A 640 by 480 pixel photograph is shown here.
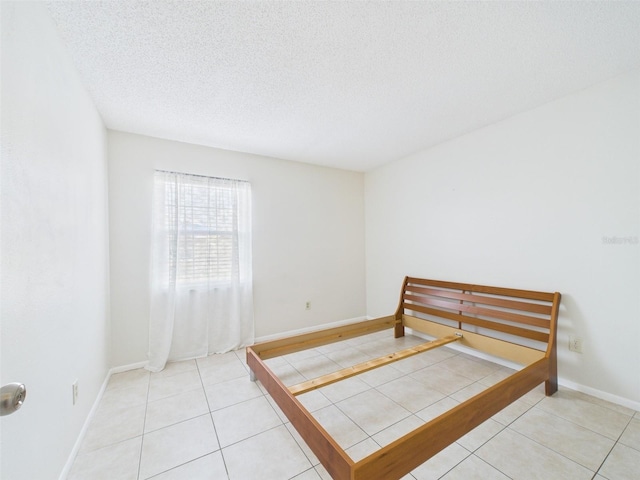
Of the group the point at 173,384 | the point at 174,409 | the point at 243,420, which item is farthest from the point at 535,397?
the point at 173,384

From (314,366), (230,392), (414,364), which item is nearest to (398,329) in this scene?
(414,364)

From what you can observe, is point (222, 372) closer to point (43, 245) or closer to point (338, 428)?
point (338, 428)

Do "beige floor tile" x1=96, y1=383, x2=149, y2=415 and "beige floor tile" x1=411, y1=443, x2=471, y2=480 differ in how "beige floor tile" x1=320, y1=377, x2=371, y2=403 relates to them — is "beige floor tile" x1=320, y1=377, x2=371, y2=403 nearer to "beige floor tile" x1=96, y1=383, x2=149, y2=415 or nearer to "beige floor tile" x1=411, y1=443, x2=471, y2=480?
"beige floor tile" x1=411, y1=443, x2=471, y2=480

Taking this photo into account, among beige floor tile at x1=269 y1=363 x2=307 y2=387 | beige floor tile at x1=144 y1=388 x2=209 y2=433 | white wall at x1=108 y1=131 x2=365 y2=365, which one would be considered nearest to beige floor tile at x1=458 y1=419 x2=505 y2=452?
beige floor tile at x1=269 y1=363 x2=307 y2=387

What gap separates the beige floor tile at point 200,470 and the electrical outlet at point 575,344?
2.73 meters

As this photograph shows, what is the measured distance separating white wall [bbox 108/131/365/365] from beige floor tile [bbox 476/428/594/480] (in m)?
2.46

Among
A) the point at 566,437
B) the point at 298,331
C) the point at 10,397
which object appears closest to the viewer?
the point at 10,397

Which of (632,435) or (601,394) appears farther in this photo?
(601,394)

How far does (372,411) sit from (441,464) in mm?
538

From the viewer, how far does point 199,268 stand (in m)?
2.93

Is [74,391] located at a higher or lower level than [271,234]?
lower

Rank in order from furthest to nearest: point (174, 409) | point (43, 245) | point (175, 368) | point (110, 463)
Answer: point (175, 368) < point (174, 409) < point (110, 463) < point (43, 245)

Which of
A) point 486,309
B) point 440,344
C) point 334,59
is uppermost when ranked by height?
point 334,59

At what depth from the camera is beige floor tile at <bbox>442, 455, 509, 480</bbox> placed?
1355mm
